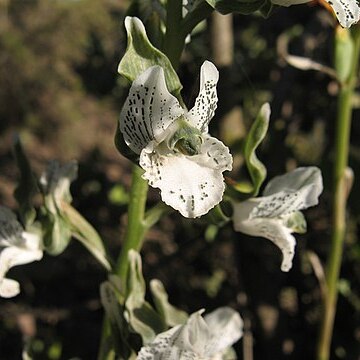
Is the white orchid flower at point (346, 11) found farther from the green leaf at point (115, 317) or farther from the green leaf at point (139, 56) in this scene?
the green leaf at point (115, 317)

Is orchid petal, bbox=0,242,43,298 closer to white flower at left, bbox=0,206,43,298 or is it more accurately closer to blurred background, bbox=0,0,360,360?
white flower at left, bbox=0,206,43,298

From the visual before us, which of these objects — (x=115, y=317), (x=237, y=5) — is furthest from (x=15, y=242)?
(x=237, y=5)

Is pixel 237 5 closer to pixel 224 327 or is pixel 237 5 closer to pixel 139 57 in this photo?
pixel 139 57

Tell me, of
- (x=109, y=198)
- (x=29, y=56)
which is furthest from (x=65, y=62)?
(x=109, y=198)

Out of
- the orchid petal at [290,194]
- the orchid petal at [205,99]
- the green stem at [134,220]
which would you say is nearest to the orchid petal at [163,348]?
the green stem at [134,220]

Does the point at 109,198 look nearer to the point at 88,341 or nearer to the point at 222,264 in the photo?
the point at 88,341
